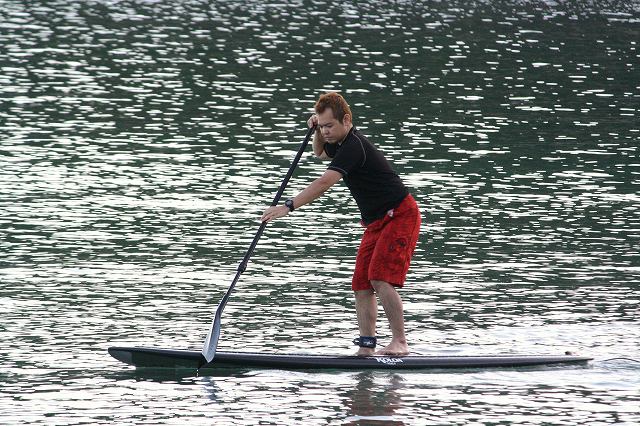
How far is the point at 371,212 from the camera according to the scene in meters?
11.8

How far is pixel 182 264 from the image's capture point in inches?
598

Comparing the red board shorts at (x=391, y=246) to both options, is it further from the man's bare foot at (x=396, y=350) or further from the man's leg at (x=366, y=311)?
the man's bare foot at (x=396, y=350)

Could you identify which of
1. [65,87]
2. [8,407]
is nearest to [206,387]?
[8,407]

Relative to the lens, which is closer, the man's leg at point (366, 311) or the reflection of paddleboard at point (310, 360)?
the reflection of paddleboard at point (310, 360)

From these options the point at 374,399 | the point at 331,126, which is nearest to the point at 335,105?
the point at 331,126

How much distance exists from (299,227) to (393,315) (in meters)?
5.50

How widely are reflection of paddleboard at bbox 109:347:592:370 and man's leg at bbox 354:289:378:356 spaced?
35cm

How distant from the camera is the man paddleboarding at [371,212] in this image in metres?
11.6

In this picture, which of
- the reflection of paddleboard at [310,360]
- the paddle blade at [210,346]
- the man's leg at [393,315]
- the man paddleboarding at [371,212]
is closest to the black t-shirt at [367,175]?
the man paddleboarding at [371,212]

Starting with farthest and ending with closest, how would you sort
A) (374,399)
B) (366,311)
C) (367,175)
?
(366,311) < (367,175) < (374,399)

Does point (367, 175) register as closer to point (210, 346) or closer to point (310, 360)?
point (310, 360)

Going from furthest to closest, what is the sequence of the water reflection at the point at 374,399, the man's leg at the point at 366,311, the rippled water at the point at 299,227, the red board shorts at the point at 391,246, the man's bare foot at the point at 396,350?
the man's leg at the point at 366,311, the man's bare foot at the point at 396,350, the red board shorts at the point at 391,246, the rippled water at the point at 299,227, the water reflection at the point at 374,399

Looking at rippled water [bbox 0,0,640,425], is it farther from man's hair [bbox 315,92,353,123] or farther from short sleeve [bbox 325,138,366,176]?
man's hair [bbox 315,92,353,123]

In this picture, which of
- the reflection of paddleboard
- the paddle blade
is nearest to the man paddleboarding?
the reflection of paddleboard
